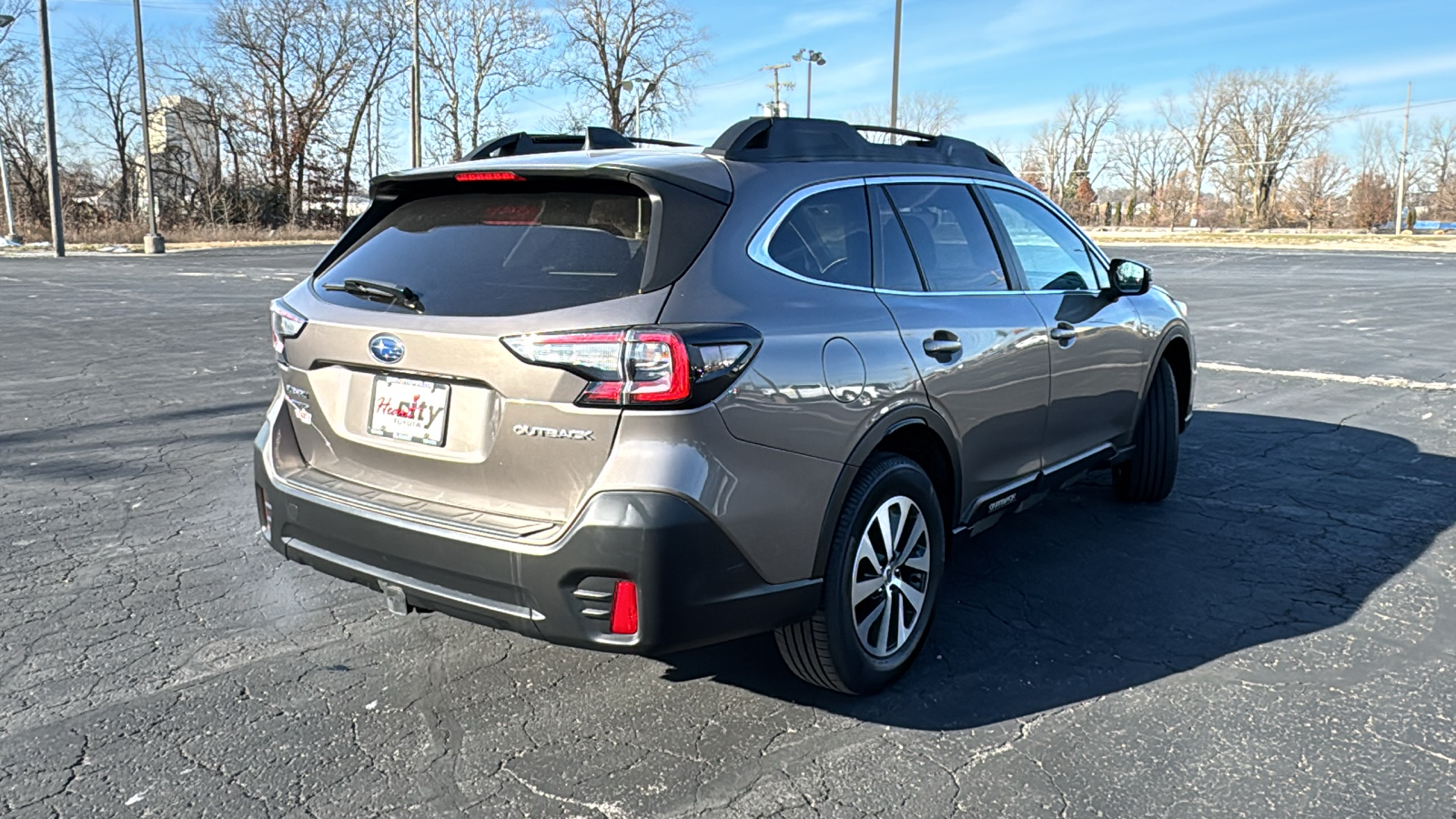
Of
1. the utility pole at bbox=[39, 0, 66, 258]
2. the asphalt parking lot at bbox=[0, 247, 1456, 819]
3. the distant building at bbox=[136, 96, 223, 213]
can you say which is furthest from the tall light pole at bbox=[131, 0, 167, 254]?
the asphalt parking lot at bbox=[0, 247, 1456, 819]

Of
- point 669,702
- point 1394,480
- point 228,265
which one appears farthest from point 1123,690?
point 228,265

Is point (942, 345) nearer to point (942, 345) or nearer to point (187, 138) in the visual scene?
point (942, 345)

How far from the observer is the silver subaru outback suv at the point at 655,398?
270 cm

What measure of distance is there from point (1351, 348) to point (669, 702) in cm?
1097

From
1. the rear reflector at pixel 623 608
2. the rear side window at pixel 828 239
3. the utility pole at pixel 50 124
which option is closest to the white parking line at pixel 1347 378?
the rear side window at pixel 828 239

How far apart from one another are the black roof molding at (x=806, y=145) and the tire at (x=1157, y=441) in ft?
6.47

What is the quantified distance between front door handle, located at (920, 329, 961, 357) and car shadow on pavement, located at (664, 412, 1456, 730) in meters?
1.03

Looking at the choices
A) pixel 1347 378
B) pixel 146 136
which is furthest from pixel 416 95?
pixel 1347 378

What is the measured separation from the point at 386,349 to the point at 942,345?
1792 millimetres

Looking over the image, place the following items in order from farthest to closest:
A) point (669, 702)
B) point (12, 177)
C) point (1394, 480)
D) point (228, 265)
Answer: point (12, 177) < point (228, 265) < point (1394, 480) < point (669, 702)

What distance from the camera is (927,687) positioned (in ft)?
11.4

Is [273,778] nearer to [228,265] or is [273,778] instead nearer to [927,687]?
[927,687]

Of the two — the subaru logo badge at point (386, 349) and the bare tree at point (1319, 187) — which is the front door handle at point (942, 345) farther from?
the bare tree at point (1319, 187)

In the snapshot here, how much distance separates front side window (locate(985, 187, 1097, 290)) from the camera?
4449 millimetres
